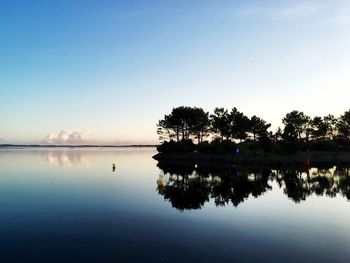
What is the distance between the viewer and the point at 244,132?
444ft

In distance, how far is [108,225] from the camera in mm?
28562

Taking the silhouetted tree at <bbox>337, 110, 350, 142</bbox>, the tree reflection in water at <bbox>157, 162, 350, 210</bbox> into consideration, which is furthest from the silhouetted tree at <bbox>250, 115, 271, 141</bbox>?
the tree reflection in water at <bbox>157, 162, 350, 210</bbox>

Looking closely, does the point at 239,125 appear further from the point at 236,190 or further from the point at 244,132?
the point at 236,190

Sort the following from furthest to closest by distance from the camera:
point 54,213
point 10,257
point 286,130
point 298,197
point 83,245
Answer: point 286,130, point 298,197, point 54,213, point 83,245, point 10,257

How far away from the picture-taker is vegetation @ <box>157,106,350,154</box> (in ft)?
371

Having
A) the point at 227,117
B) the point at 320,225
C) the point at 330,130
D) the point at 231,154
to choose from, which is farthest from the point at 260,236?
the point at 330,130

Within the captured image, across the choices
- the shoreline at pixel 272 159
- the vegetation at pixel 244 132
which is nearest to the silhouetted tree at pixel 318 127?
the vegetation at pixel 244 132

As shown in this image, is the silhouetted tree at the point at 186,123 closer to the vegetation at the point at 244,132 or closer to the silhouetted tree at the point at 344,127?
the vegetation at the point at 244,132

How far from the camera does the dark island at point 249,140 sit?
106 metres

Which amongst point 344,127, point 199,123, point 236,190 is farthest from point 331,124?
point 236,190

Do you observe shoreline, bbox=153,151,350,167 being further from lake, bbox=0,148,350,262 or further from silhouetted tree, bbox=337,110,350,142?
lake, bbox=0,148,350,262

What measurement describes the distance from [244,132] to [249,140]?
5.06m

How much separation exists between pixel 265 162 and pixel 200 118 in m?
50.6

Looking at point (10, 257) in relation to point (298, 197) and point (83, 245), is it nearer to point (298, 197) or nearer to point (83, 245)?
point (83, 245)
